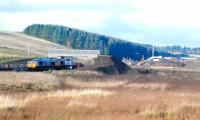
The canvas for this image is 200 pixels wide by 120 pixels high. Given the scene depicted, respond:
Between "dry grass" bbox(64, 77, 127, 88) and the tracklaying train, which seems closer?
"dry grass" bbox(64, 77, 127, 88)

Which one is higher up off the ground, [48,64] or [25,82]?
[48,64]

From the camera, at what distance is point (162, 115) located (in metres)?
26.8

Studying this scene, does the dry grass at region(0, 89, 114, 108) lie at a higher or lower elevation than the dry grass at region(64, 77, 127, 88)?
higher

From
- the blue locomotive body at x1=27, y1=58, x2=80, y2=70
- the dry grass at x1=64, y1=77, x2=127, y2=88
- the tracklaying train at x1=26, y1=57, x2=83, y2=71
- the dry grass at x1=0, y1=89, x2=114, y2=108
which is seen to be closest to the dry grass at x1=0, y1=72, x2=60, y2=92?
the dry grass at x1=64, y1=77, x2=127, y2=88

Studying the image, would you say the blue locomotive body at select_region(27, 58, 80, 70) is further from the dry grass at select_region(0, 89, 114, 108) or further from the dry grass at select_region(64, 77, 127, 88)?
the dry grass at select_region(0, 89, 114, 108)

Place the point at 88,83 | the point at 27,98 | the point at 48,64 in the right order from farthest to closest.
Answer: the point at 48,64 → the point at 88,83 → the point at 27,98

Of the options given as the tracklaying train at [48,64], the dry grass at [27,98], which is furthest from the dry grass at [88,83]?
the tracklaying train at [48,64]

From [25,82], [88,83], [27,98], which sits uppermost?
[27,98]

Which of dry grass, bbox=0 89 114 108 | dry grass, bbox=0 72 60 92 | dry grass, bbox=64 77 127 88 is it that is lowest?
dry grass, bbox=64 77 127 88

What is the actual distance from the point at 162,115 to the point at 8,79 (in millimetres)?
28690

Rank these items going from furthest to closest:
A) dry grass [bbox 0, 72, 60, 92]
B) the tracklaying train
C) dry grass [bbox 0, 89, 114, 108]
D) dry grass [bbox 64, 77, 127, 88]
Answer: the tracklaying train
dry grass [bbox 64, 77, 127, 88]
dry grass [bbox 0, 72, 60, 92]
dry grass [bbox 0, 89, 114, 108]

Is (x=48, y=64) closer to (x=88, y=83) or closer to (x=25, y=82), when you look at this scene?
(x=88, y=83)

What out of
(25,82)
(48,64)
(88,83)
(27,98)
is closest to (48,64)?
(48,64)

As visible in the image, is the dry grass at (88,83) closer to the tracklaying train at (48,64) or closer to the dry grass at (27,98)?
the dry grass at (27,98)
